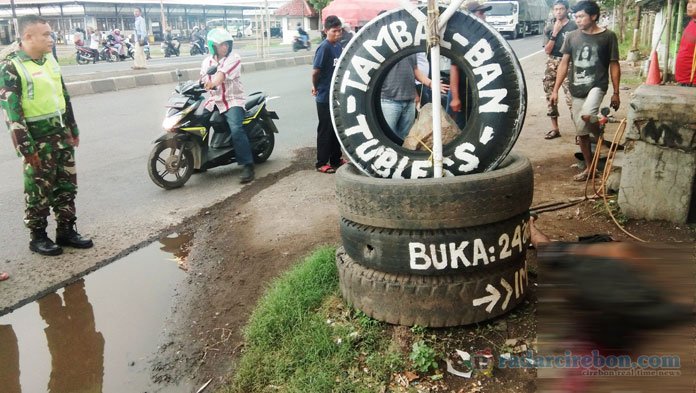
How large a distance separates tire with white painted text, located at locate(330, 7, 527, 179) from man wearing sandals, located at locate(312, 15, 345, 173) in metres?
3.27

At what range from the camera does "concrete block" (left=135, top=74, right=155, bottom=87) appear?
627 inches

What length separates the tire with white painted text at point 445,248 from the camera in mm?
2771

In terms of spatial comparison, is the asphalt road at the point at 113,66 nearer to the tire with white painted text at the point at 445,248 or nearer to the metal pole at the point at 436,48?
the metal pole at the point at 436,48

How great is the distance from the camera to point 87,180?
6.64 metres

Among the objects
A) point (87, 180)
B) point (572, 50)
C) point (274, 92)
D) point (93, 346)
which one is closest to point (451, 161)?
point (93, 346)

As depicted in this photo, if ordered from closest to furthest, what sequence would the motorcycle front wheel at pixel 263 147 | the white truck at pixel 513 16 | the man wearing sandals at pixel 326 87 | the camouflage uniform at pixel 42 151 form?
1. the camouflage uniform at pixel 42 151
2. the man wearing sandals at pixel 326 87
3. the motorcycle front wheel at pixel 263 147
4. the white truck at pixel 513 16

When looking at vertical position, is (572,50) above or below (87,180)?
above

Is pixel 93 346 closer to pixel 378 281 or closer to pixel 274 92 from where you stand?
pixel 378 281

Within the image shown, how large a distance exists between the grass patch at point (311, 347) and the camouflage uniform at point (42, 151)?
2.25 m

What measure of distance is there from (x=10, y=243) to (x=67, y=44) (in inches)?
1498

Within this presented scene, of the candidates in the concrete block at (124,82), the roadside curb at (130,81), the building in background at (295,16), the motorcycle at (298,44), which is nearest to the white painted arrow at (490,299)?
the roadside curb at (130,81)

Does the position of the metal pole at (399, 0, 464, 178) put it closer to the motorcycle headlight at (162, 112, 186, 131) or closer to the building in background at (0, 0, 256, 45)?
the motorcycle headlight at (162, 112, 186, 131)

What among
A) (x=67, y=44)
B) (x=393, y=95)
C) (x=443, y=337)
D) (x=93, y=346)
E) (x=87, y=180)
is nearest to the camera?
(x=443, y=337)

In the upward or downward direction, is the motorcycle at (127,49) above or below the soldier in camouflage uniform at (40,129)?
above
